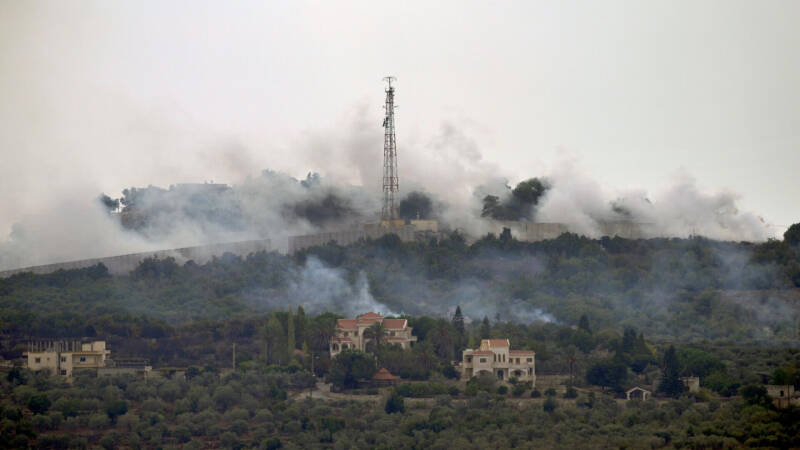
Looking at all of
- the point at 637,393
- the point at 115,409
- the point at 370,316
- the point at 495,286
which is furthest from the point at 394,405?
the point at 495,286

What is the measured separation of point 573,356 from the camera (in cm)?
6481

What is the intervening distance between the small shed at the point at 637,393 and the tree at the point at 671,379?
53 centimetres

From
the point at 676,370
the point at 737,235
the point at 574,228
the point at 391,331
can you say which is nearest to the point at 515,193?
the point at 574,228

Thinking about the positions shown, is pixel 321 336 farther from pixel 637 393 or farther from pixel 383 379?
pixel 637 393

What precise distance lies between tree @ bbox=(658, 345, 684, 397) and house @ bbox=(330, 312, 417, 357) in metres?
9.45

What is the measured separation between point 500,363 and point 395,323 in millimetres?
5365

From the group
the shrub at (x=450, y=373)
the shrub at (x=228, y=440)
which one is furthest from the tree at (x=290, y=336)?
the shrub at (x=228, y=440)

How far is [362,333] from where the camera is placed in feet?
220

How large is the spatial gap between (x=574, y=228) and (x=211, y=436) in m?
30.3

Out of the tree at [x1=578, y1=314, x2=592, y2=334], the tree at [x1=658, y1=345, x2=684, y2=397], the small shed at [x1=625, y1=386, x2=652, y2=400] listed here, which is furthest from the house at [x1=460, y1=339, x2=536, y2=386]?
the tree at [x1=578, y1=314, x2=592, y2=334]

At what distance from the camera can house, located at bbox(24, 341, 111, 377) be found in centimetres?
6456

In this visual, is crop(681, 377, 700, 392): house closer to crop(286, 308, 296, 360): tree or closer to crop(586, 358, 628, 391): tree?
crop(586, 358, 628, 391): tree

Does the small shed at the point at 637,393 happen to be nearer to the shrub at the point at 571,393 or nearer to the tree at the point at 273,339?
the shrub at the point at 571,393

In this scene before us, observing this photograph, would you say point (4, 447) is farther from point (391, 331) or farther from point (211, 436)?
point (391, 331)
